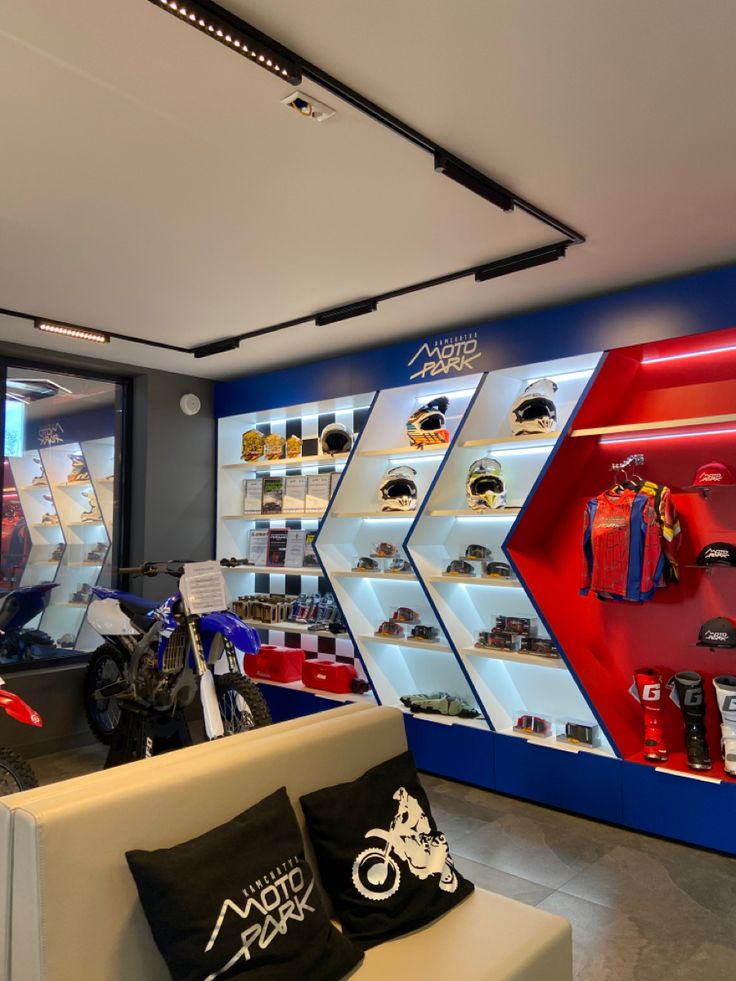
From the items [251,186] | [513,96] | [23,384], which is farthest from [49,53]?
[23,384]

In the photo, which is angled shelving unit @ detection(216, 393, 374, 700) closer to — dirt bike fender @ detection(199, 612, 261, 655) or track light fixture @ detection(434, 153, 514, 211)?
dirt bike fender @ detection(199, 612, 261, 655)

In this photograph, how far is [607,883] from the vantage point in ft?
10.6

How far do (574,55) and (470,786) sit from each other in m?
3.87

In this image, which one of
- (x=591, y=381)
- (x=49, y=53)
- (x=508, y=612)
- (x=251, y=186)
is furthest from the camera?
(x=508, y=612)

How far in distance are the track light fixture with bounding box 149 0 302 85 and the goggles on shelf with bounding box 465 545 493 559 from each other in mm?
3174

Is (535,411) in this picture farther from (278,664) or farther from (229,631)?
(278,664)

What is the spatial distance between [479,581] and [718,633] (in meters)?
1.34

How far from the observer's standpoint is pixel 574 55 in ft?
6.98

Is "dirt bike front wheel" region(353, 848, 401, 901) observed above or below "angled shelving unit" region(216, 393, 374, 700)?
below

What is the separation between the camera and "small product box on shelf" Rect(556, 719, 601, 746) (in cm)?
403

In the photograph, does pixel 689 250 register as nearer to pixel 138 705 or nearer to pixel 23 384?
pixel 138 705

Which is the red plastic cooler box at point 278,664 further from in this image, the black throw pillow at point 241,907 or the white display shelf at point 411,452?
the black throw pillow at point 241,907

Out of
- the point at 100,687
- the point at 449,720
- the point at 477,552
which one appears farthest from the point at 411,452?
the point at 100,687

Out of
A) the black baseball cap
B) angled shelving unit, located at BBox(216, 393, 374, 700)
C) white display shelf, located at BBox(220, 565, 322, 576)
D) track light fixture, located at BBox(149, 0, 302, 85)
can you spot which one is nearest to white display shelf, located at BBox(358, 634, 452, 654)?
angled shelving unit, located at BBox(216, 393, 374, 700)
